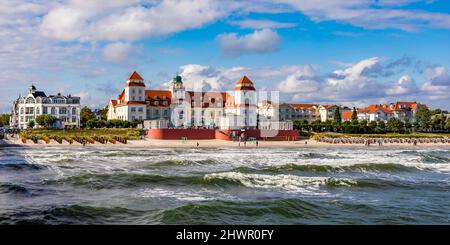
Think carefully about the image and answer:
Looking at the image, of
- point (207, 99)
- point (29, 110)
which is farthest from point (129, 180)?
point (29, 110)

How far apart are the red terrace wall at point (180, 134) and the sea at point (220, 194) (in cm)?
3627

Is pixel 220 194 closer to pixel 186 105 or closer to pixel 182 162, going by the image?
pixel 182 162

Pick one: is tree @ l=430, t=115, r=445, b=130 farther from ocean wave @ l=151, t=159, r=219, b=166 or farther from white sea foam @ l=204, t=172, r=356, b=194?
white sea foam @ l=204, t=172, r=356, b=194

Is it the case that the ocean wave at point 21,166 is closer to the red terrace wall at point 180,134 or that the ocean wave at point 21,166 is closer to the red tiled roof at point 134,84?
the red terrace wall at point 180,134

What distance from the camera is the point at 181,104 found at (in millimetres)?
98312

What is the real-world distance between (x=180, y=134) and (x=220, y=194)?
49.7m

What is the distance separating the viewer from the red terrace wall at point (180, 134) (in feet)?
228

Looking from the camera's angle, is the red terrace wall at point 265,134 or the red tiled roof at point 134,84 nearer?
the red terrace wall at point 265,134

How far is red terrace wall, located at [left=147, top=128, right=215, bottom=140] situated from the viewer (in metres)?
69.4

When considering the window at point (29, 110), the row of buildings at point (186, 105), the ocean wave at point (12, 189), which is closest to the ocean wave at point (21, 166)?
the ocean wave at point (12, 189)

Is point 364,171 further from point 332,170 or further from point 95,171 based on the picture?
point 95,171

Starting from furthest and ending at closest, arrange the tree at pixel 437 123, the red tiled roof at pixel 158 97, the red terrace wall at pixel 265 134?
the tree at pixel 437 123 → the red tiled roof at pixel 158 97 → the red terrace wall at pixel 265 134
